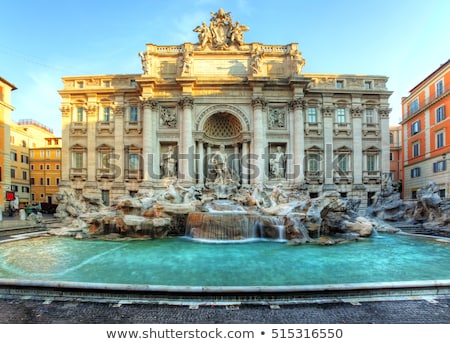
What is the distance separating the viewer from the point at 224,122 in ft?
75.7

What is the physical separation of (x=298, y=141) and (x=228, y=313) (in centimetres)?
1893

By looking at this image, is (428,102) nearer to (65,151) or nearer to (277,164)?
(277,164)

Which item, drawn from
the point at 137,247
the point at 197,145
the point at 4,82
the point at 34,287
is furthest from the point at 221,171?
the point at 4,82

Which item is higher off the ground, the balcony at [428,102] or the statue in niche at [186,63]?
the statue in niche at [186,63]

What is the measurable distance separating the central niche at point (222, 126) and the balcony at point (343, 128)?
8.84 metres

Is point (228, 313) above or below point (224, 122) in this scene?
below

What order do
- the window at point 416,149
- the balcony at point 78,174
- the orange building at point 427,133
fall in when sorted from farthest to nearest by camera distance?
the window at point 416,149 → the balcony at point 78,174 → the orange building at point 427,133

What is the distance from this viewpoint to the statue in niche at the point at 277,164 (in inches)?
840

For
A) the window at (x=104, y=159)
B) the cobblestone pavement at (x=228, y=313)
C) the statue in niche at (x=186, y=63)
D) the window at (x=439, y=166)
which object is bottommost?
the cobblestone pavement at (x=228, y=313)

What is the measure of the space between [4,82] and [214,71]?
2114cm

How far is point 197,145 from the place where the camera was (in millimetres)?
21672

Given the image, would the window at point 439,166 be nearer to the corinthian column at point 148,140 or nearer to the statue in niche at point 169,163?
the statue in niche at point 169,163

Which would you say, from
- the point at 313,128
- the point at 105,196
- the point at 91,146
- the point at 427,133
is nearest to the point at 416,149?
the point at 427,133

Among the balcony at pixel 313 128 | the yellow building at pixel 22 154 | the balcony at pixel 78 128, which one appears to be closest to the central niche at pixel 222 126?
the balcony at pixel 313 128
